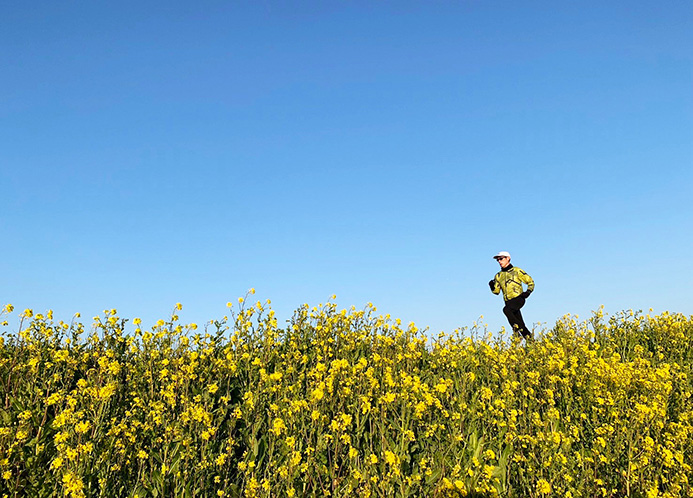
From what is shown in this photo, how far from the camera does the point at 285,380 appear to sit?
5.64 metres

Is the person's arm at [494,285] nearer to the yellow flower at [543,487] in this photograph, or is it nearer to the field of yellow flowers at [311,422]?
the field of yellow flowers at [311,422]

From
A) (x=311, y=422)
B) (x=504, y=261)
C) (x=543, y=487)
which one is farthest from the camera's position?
(x=504, y=261)

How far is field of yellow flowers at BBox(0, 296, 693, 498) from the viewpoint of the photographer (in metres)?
4.01

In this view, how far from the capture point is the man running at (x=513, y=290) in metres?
11.9

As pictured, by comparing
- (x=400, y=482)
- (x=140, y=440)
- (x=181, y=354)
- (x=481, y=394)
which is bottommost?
(x=400, y=482)

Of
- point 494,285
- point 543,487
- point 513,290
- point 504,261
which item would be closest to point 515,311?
point 513,290

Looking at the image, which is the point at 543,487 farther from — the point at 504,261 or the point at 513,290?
the point at 504,261

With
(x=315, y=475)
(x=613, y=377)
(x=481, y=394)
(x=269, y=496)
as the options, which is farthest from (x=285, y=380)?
(x=613, y=377)

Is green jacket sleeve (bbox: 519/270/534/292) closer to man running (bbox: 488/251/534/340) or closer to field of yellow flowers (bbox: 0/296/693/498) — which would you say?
man running (bbox: 488/251/534/340)

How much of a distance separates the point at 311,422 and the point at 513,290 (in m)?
8.46

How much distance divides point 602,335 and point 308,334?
6.39 metres

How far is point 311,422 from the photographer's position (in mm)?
4785

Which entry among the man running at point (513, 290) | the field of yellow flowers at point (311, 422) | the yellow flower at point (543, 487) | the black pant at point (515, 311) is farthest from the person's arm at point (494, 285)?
the yellow flower at point (543, 487)

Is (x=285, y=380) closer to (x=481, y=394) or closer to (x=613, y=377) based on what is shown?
(x=481, y=394)
